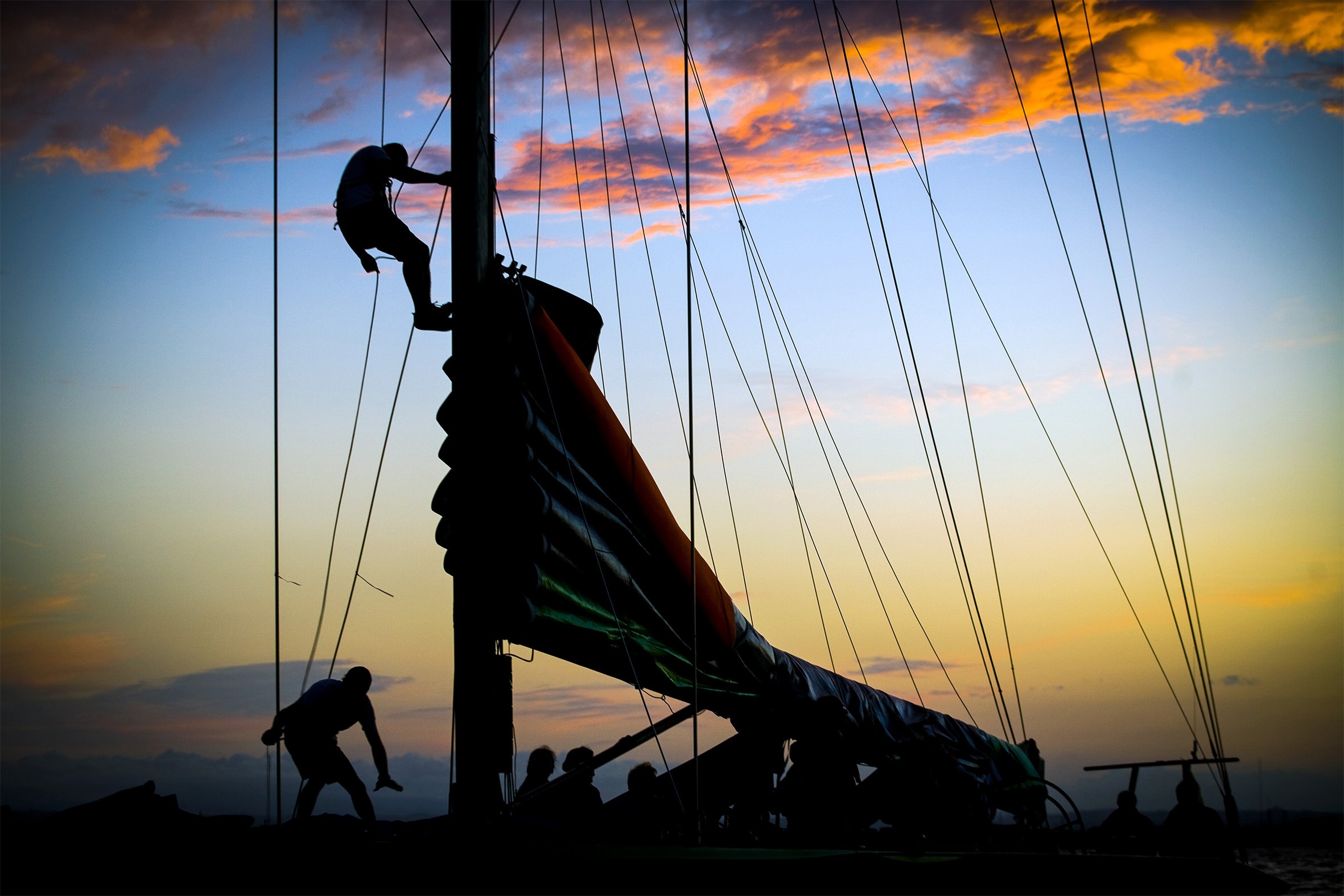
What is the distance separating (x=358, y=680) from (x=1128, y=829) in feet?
20.3

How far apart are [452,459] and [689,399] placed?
4.67ft

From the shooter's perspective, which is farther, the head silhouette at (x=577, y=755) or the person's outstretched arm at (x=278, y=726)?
the head silhouette at (x=577, y=755)

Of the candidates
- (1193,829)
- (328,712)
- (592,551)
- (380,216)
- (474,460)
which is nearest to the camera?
(474,460)

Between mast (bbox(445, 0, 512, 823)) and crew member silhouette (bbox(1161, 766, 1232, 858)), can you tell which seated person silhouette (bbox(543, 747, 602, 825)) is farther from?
crew member silhouette (bbox(1161, 766, 1232, 858))

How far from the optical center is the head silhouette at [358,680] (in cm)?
694

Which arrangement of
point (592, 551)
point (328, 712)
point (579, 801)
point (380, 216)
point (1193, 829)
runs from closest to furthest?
point (592, 551), point (380, 216), point (328, 712), point (1193, 829), point (579, 801)

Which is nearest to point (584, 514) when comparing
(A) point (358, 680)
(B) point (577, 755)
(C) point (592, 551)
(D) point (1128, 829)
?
(C) point (592, 551)

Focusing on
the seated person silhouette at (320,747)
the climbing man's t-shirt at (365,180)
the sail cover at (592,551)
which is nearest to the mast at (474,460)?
the sail cover at (592,551)

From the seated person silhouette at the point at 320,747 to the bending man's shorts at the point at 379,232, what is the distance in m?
2.79

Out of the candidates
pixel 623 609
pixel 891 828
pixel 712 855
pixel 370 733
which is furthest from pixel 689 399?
pixel 891 828

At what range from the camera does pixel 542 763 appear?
8977 millimetres

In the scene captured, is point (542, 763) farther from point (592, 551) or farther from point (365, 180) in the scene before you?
point (365, 180)

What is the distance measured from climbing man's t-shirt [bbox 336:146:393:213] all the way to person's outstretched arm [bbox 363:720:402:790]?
3.32m

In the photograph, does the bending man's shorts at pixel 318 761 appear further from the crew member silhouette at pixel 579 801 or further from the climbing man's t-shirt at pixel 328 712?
the crew member silhouette at pixel 579 801
